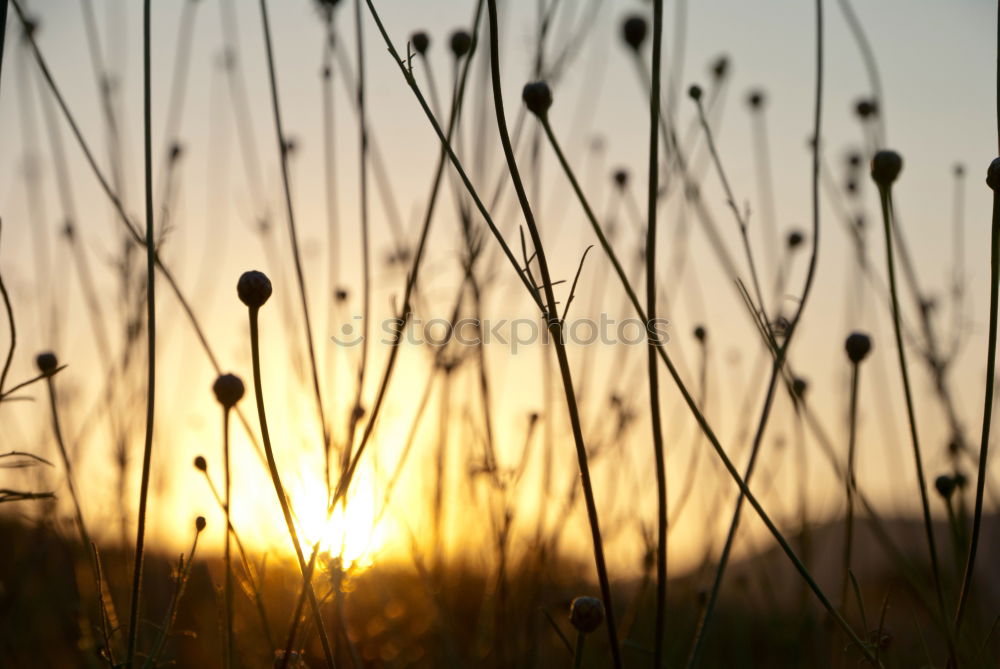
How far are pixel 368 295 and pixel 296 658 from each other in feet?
1.43

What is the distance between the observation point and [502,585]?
55.0 inches

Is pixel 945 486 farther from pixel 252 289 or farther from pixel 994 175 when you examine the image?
pixel 252 289

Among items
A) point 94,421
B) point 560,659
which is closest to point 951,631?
point 94,421

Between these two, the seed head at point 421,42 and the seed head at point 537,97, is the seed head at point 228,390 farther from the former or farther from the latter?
the seed head at point 421,42

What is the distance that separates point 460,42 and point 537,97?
43 centimetres

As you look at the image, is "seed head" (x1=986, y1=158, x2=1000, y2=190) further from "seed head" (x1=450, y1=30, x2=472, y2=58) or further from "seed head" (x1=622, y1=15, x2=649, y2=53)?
"seed head" (x1=450, y1=30, x2=472, y2=58)

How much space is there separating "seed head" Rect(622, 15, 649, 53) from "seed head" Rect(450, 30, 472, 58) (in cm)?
26

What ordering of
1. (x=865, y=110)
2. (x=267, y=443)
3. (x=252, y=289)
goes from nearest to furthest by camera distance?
(x=267, y=443), (x=252, y=289), (x=865, y=110)

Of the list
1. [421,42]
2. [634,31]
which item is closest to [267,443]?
[634,31]

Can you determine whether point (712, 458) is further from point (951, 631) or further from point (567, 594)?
point (951, 631)

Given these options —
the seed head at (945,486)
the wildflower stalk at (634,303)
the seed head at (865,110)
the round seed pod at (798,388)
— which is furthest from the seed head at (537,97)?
the seed head at (865,110)

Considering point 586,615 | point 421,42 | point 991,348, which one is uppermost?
point 421,42

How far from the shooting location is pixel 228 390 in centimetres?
92

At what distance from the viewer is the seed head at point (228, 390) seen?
0.91 meters
